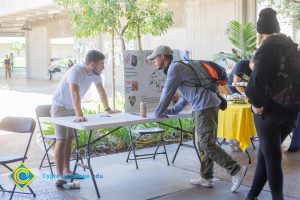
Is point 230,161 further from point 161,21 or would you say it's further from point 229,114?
point 161,21

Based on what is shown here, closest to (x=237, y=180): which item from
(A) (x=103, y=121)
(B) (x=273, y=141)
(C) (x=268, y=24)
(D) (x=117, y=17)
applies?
(B) (x=273, y=141)

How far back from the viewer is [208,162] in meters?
4.95

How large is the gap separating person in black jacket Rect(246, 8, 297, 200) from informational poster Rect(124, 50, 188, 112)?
7.42ft

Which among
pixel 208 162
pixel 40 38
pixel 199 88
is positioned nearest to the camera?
pixel 199 88

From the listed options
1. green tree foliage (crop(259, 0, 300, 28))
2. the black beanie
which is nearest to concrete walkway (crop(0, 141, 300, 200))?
the black beanie

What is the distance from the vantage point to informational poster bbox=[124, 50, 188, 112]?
5652mm

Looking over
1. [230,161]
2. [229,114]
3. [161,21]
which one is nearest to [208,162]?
[230,161]

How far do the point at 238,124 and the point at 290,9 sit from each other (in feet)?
24.1

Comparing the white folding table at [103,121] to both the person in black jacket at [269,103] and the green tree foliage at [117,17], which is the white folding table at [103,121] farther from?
the green tree foliage at [117,17]

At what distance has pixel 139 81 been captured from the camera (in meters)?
5.79

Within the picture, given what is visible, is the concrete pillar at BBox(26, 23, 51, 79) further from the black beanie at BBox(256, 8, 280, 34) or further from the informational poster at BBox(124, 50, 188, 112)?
the black beanie at BBox(256, 8, 280, 34)

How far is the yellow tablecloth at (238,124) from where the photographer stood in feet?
19.3

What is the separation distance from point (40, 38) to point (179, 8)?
52.3ft

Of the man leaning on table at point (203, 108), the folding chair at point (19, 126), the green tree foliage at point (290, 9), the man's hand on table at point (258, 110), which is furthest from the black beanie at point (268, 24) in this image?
the green tree foliage at point (290, 9)
